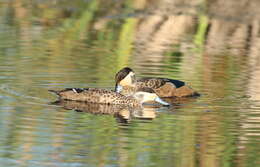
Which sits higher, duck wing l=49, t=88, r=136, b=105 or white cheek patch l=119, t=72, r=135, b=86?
white cheek patch l=119, t=72, r=135, b=86

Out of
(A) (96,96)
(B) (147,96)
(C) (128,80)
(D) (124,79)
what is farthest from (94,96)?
(C) (128,80)

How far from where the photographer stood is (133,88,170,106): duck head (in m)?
12.9

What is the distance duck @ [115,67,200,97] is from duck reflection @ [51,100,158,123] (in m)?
0.88

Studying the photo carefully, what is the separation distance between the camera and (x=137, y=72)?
1512 centimetres

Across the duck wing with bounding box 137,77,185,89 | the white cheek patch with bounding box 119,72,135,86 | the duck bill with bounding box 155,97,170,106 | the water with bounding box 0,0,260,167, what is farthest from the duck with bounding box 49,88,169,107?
the white cheek patch with bounding box 119,72,135,86

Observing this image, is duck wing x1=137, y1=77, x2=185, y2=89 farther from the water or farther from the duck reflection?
the duck reflection

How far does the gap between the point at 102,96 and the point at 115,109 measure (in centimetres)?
33

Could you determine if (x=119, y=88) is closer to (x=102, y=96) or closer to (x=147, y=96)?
(x=147, y=96)

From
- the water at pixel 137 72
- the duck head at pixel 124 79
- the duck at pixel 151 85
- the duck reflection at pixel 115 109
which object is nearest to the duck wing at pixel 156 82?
the duck at pixel 151 85

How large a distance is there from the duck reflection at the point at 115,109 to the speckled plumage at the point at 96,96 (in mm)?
67

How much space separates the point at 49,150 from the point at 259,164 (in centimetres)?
206

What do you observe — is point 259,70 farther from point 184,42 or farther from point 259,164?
point 259,164

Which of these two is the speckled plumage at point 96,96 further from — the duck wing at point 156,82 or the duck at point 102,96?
the duck wing at point 156,82

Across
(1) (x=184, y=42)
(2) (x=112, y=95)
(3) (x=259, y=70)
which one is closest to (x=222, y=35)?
(1) (x=184, y=42)
